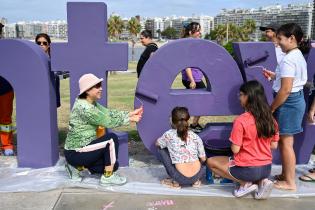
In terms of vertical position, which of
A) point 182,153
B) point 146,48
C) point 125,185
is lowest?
point 125,185

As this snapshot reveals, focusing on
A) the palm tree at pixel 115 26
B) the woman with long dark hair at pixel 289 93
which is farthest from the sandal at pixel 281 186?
the palm tree at pixel 115 26

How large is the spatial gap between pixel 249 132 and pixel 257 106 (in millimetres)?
257

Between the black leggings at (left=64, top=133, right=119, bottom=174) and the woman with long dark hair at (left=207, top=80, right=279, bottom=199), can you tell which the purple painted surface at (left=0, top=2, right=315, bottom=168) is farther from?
the woman with long dark hair at (left=207, top=80, right=279, bottom=199)

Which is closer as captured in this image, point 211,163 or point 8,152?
point 211,163

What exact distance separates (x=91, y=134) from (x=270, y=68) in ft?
7.27

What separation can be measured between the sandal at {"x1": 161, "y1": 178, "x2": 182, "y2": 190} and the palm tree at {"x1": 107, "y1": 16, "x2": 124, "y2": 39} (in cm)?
4931

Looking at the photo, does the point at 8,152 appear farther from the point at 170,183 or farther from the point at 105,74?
the point at 170,183

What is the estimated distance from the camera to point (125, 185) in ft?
13.2

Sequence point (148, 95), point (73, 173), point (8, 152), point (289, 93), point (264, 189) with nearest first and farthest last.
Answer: point (264, 189) < point (289, 93) < point (73, 173) < point (148, 95) < point (8, 152)

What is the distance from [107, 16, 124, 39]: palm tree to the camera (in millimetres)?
52338

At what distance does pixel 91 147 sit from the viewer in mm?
3898

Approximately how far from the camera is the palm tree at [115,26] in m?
52.3

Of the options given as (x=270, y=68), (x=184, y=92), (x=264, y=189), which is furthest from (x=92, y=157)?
(x=270, y=68)

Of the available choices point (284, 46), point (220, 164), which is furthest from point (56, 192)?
point (284, 46)
